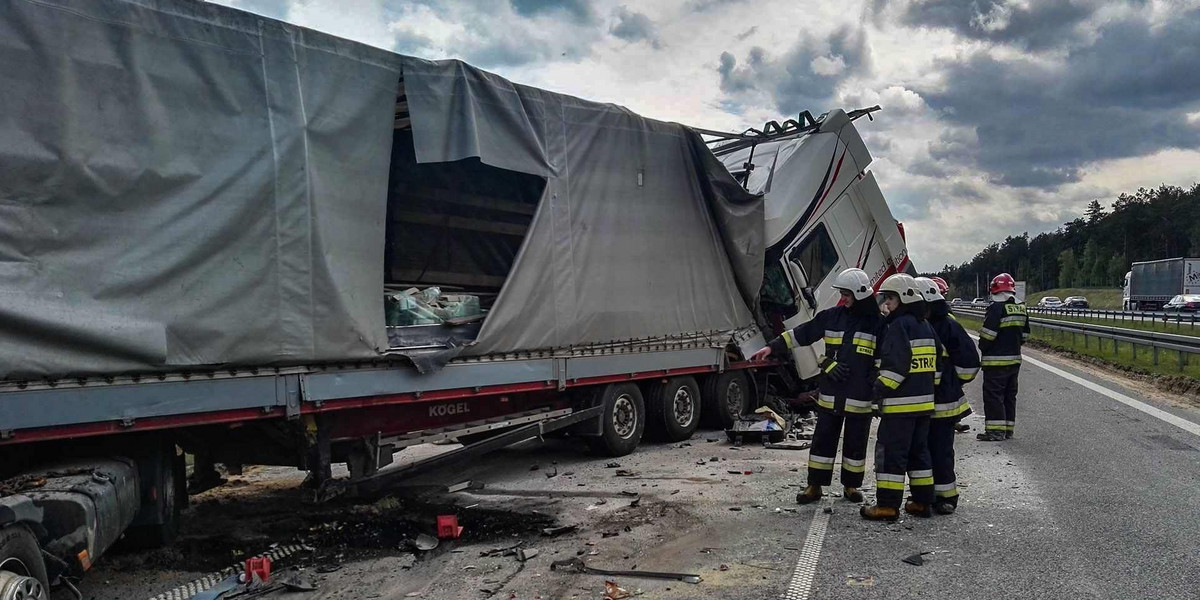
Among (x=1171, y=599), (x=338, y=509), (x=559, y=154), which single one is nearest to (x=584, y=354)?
(x=559, y=154)

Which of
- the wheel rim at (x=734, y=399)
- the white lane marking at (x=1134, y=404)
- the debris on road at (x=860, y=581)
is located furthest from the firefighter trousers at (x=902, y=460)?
the white lane marking at (x=1134, y=404)

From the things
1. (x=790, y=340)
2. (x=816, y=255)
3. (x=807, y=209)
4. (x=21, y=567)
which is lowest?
(x=21, y=567)

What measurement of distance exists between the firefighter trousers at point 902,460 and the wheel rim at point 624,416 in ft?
9.62

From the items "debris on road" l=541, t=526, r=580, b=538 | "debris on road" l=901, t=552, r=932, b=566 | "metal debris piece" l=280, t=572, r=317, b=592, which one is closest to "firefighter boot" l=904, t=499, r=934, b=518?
"debris on road" l=901, t=552, r=932, b=566

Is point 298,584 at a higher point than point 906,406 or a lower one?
lower

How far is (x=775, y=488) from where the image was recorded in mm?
6660

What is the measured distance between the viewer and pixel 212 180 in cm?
489

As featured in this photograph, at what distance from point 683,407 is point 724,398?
68 cm

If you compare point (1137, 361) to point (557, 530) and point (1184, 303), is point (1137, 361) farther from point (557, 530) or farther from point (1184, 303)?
point (1184, 303)

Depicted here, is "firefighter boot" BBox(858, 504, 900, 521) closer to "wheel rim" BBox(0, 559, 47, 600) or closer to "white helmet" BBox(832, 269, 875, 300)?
"white helmet" BBox(832, 269, 875, 300)

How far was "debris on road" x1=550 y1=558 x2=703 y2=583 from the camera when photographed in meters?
4.45

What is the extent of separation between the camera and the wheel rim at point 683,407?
9109 millimetres

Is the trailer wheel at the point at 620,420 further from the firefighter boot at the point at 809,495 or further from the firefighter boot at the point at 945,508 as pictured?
the firefighter boot at the point at 945,508

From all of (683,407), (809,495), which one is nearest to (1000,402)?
(683,407)
